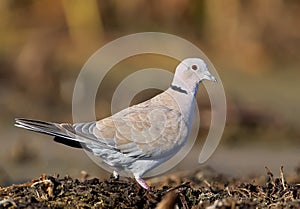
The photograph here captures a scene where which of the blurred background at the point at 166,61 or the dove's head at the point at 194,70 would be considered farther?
the blurred background at the point at 166,61

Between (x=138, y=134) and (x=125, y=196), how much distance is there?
35.0 inches

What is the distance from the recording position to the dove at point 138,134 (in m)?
5.60

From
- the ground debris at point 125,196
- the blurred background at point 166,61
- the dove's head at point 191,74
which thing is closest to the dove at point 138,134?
the dove's head at point 191,74

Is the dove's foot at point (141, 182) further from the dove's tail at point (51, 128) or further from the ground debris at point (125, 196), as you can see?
the dove's tail at point (51, 128)

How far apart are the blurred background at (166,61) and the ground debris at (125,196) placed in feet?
14.1

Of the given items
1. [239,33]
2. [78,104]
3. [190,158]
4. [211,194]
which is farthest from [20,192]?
[239,33]

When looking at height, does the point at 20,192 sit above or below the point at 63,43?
below

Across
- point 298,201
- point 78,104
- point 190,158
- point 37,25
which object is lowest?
point 298,201

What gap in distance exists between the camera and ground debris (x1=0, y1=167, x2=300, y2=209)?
15.5 feet

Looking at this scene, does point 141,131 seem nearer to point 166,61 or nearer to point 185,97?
point 185,97

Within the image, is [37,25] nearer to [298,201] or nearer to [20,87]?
[20,87]

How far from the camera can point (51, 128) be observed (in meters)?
5.51

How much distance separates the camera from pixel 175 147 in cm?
559

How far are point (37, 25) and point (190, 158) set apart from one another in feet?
14.1
